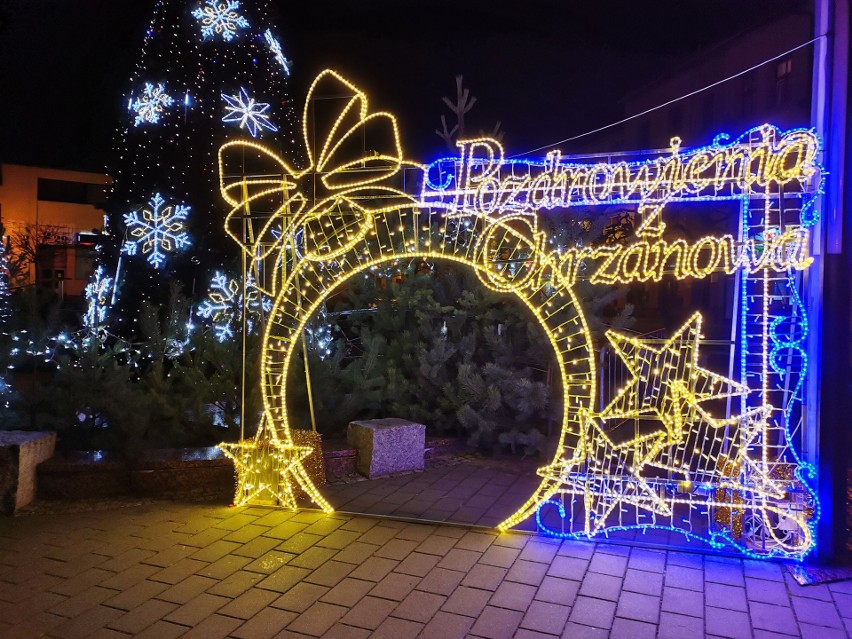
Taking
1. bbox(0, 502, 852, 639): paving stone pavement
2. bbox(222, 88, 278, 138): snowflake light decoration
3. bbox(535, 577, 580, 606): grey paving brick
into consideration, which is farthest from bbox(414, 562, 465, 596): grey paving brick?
bbox(222, 88, 278, 138): snowflake light decoration

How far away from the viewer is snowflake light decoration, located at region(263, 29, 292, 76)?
9.68 metres

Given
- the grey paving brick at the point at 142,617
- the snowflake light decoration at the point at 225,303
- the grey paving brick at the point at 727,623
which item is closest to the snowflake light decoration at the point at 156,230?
the snowflake light decoration at the point at 225,303

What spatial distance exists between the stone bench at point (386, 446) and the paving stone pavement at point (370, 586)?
1351 millimetres

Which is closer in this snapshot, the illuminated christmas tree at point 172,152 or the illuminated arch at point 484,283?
the illuminated arch at point 484,283

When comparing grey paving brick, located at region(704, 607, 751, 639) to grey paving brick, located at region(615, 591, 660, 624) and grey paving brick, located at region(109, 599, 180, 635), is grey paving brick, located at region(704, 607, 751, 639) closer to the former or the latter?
grey paving brick, located at region(615, 591, 660, 624)

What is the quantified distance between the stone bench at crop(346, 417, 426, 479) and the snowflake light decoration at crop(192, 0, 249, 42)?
5.91 metres

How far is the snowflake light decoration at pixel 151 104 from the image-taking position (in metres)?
9.04

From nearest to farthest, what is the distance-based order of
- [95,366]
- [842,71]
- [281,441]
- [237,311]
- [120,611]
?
[120,611] → [842,71] → [281,441] → [95,366] → [237,311]

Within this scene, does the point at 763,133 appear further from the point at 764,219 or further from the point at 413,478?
the point at 413,478

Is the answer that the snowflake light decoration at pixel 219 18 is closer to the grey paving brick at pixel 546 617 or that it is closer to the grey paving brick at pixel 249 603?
the grey paving brick at pixel 249 603

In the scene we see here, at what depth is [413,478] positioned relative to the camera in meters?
6.84

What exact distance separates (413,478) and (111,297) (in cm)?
514

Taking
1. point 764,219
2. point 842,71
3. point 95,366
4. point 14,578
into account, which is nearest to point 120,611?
→ point 14,578

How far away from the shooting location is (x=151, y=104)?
9039 millimetres
